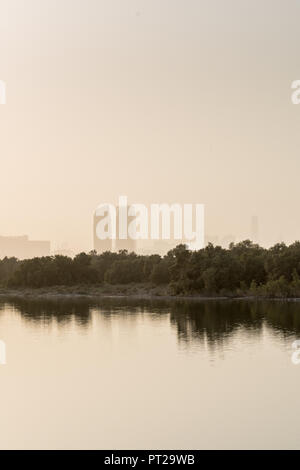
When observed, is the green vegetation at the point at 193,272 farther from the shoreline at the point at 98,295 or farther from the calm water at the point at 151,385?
the calm water at the point at 151,385

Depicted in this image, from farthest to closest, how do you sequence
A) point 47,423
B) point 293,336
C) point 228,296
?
point 228,296 < point 293,336 < point 47,423

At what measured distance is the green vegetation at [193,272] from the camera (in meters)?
101

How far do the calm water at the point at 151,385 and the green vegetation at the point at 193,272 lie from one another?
32.7 m

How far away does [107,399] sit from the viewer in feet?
111

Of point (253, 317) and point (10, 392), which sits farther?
point (253, 317)

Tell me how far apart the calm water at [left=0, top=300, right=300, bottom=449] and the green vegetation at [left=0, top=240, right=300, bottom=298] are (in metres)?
32.7

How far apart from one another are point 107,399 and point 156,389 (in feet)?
10.7

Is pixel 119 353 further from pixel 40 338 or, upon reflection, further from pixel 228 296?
pixel 228 296

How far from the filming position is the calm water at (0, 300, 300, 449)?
2789 cm
